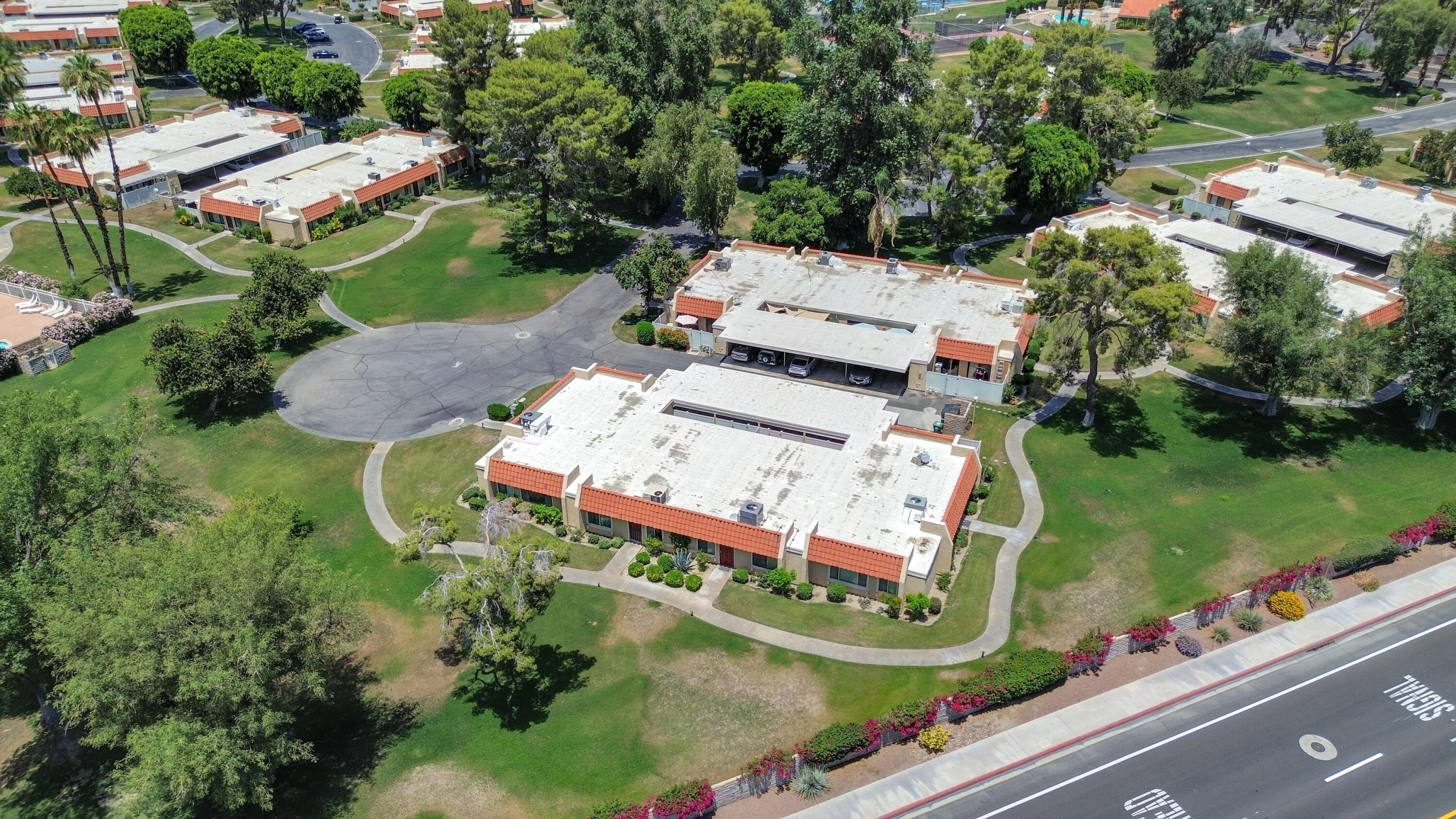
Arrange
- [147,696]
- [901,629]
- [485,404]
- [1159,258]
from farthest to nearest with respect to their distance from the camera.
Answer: [485,404] < [1159,258] < [901,629] < [147,696]

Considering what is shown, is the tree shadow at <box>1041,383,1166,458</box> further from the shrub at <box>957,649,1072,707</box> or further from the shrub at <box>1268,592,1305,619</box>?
the shrub at <box>957,649,1072,707</box>

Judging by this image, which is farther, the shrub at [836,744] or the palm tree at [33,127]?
the palm tree at [33,127]

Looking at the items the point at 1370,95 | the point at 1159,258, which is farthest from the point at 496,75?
the point at 1370,95

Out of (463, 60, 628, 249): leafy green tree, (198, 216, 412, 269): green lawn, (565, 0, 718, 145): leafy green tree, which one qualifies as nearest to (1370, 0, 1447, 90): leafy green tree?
(565, 0, 718, 145): leafy green tree

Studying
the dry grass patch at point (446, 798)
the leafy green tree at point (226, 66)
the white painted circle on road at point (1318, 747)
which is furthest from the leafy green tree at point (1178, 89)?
the leafy green tree at point (226, 66)

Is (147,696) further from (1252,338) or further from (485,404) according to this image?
(1252,338)

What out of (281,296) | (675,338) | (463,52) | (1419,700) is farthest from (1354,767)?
(463,52)

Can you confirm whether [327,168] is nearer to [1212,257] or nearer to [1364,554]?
[1212,257]

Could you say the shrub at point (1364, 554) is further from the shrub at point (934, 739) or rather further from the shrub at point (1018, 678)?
the shrub at point (934, 739)
